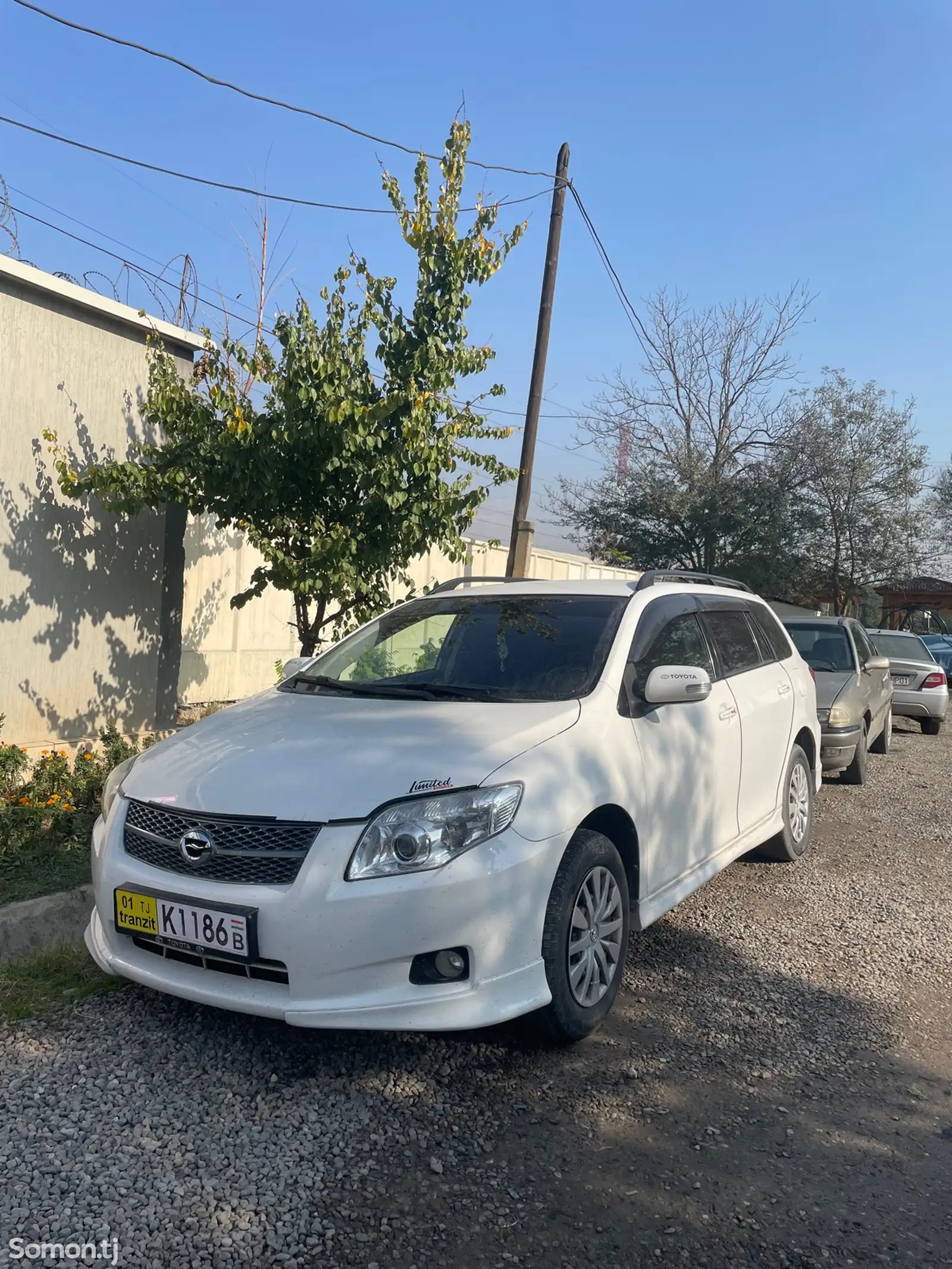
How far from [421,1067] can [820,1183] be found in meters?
1.34

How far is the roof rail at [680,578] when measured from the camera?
5.03 m

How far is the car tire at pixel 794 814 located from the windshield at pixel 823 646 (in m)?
3.22

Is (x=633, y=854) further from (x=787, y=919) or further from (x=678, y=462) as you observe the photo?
(x=678, y=462)

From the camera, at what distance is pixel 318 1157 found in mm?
2881

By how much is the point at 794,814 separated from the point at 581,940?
303cm

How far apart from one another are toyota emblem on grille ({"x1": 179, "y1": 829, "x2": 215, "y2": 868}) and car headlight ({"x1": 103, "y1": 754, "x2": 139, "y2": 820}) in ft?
1.98

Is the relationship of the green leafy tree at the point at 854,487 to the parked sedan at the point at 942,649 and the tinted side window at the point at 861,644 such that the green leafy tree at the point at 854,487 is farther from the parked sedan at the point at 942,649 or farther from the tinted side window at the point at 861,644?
the tinted side window at the point at 861,644

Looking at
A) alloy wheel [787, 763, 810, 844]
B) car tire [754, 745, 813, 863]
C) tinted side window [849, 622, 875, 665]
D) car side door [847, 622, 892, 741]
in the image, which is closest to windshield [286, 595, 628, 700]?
car tire [754, 745, 813, 863]

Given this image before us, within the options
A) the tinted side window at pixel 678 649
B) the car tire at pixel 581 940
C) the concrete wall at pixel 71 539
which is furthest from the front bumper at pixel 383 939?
the concrete wall at pixel 71 539

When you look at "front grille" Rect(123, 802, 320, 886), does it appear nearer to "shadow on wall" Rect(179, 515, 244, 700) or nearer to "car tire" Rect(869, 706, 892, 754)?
"shadow on wall" Rect(179, 515, 244, 700)

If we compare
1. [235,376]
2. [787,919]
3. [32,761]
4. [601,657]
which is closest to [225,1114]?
[601,657]

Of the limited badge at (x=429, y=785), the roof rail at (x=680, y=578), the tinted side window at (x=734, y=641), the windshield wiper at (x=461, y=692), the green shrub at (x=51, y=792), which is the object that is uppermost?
the roof rail at (x=680, y=578)

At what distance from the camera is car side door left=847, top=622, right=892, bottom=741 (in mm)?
9625

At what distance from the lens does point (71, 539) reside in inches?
276
